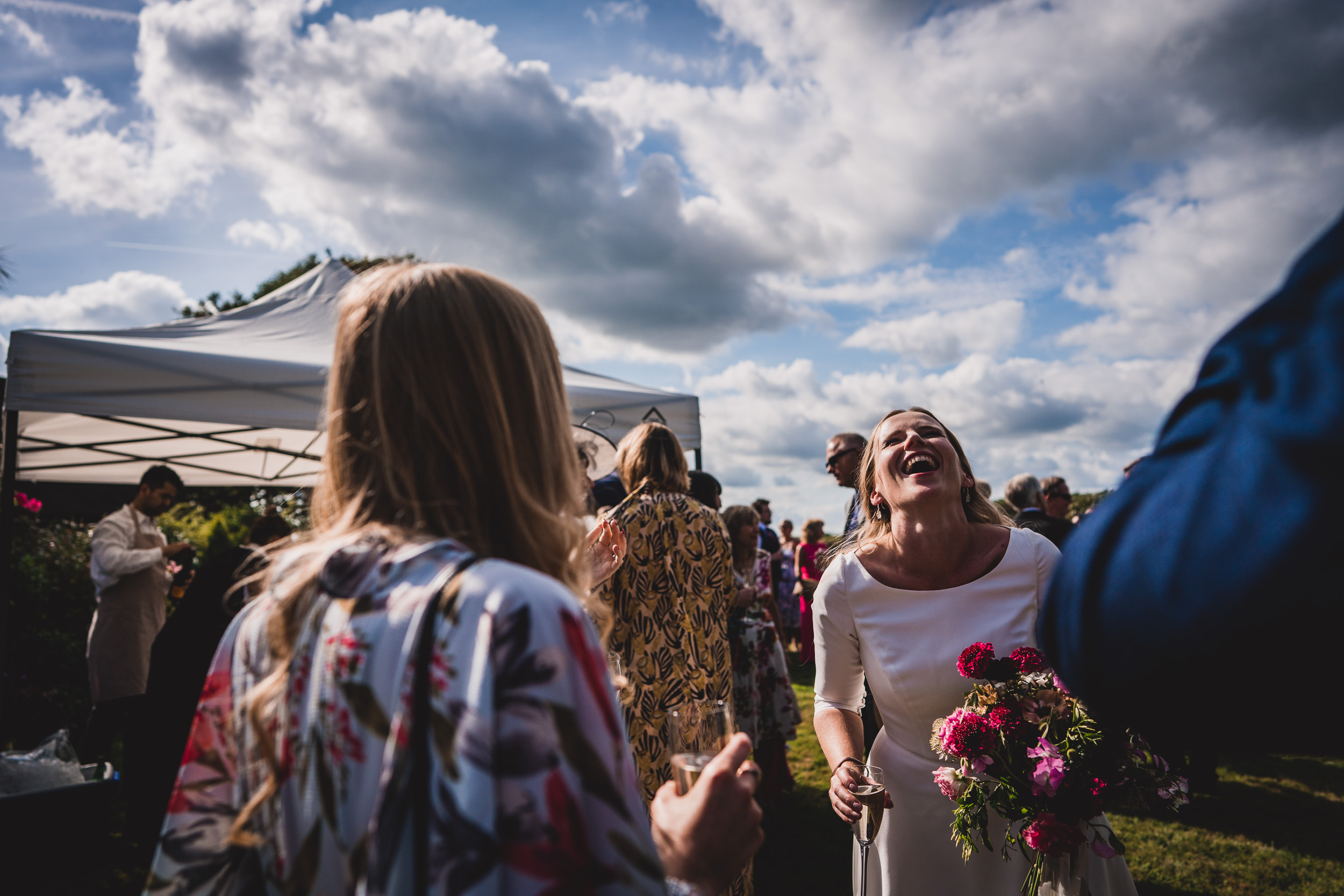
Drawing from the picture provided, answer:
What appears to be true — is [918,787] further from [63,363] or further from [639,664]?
[63,363]

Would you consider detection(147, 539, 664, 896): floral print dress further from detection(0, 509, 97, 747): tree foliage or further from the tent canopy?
detection(0, 509, 97, 747): tree foliage

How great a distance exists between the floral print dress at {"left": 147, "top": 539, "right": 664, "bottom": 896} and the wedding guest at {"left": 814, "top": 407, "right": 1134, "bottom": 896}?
154 centimetres

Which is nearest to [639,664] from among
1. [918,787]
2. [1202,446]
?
[918,787]

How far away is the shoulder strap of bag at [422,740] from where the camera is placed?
0.75m

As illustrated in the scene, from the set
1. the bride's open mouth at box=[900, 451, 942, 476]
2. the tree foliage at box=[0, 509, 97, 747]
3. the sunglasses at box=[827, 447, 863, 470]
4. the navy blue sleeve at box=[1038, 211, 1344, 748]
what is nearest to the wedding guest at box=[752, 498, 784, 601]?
the sunglasses at box=[827, 447, 863, 470]

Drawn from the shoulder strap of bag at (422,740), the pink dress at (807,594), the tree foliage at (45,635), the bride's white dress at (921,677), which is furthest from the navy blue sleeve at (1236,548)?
the pink dress at (807,594)

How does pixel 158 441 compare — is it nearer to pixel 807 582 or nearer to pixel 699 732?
pixel 807 582

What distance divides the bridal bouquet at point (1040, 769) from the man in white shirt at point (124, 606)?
6214mm

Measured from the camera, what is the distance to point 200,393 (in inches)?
180

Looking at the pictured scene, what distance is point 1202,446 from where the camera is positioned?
0.60 meters

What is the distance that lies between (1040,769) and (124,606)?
6683 millimetres

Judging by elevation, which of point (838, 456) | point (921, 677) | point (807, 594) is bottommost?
point (807, 594)

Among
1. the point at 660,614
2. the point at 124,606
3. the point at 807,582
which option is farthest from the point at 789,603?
the point at 124,606

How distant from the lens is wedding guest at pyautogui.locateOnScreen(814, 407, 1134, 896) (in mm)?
2270
